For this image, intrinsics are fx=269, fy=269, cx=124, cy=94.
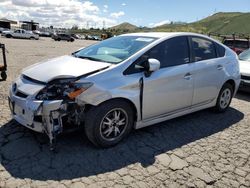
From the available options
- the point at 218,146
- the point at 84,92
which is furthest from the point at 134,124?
the point at 218,146

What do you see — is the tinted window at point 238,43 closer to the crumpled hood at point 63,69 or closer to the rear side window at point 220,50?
the rear side window at point 220,50

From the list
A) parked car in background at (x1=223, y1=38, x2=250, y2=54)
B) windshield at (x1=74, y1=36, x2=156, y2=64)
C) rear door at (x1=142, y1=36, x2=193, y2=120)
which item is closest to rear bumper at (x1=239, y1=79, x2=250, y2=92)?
rear door at (x1=142, y1=36, x2=193, y2=120)

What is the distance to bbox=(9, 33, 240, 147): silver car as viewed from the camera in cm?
353

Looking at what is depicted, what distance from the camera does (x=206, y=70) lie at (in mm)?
4992

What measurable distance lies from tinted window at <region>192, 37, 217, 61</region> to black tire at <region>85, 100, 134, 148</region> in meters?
1.84

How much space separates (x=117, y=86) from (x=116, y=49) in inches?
42.1

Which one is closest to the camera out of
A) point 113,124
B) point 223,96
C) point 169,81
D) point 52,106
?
point 52,106

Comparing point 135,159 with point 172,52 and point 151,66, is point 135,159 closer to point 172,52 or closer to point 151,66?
point 151,66

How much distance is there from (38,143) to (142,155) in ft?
5.01

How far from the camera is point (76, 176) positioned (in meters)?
3.24

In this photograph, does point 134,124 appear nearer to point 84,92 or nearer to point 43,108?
point 84,92

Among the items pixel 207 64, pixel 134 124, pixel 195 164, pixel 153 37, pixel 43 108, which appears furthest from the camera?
pixel 207 64

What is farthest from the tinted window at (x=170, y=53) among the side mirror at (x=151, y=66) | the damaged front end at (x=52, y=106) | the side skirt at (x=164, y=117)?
Result: the damaged front end at (x=52, y=106)

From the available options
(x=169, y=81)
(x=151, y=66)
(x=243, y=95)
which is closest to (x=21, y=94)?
(x=151, y=66)
